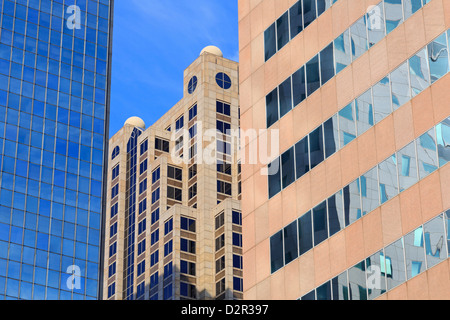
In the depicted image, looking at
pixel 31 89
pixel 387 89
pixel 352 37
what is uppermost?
pixel 31 89

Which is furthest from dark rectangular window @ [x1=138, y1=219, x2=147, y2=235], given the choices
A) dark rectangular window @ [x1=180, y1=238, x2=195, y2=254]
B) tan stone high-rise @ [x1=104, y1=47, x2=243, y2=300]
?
dark rectangular window @ [x1=180, y1=238, x2=195, y2=254]

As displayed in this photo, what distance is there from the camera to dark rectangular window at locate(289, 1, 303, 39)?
59.6m

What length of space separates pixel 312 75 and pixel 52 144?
65046mm

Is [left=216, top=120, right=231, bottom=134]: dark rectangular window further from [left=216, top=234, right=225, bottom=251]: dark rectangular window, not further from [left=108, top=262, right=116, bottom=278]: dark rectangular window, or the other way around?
[left=108, top=262, right=116, bottom=278]: dark rectangular window

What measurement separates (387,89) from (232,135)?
4170 inches

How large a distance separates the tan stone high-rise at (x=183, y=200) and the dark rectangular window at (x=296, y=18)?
86.2 metres

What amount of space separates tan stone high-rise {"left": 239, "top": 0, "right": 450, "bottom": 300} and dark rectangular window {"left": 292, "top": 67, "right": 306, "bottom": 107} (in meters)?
0.09

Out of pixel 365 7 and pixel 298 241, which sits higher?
pixel 365 7

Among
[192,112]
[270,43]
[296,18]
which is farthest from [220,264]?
[296,18]

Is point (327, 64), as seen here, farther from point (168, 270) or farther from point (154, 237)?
point (154, 237)

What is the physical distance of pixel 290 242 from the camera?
55250 millimetres

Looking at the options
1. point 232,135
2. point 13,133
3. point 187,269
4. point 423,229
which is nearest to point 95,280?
point 13,133

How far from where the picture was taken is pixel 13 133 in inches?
4525
